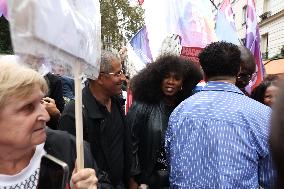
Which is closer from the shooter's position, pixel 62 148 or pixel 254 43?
pixel 62 148

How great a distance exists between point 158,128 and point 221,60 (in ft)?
3.20

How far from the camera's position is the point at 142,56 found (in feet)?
19.5

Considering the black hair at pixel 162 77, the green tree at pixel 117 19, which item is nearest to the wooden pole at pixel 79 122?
the black hair at pixel 162 77

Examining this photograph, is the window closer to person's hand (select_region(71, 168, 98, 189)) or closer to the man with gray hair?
the man with gray hair

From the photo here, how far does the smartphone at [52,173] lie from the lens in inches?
74.2

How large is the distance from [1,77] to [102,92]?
1.58 metres

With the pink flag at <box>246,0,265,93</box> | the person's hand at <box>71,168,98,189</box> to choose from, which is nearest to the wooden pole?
the person's hand at <box>71,168,98,189</box>

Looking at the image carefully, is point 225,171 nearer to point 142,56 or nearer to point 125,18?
point 142,56

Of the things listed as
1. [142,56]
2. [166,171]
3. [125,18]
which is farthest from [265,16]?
[166,171]

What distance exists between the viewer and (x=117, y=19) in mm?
31531

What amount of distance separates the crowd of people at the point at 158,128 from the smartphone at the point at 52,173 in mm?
28

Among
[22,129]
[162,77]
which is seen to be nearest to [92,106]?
[162,77]

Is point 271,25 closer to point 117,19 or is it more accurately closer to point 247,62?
point 117,19

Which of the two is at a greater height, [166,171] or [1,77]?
[1,77]
